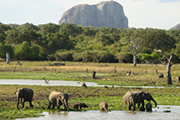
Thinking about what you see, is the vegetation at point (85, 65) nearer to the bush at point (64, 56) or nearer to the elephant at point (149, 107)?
the bush at point (64, 56)

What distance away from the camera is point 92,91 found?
1188 inches

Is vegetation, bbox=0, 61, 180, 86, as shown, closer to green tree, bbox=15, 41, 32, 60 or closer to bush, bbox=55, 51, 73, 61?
green tree, bbox=15, 41, 32, 60

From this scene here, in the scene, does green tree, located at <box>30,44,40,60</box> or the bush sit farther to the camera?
the bush

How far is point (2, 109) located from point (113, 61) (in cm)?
7708

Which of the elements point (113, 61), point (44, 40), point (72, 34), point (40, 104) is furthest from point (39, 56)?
point (40, 104)

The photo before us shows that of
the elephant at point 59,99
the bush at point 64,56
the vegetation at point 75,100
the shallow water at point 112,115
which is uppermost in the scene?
the bush at point 64,56

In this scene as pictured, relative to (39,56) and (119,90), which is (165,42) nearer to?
(39,56)

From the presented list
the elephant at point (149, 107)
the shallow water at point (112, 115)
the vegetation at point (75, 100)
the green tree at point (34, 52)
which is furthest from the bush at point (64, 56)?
the shallow water at point (112, 115)

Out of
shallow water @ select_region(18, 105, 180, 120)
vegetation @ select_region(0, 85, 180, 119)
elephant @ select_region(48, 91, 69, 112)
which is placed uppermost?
elephant @ select_region(48, 91, 69, 112)

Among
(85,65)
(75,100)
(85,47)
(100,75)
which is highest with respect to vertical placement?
(85,47)

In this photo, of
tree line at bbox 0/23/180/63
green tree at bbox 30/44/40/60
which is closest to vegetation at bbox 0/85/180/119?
tree line at bbox 0/23/180/63

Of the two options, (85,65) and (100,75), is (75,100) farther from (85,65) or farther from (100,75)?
(85,65)

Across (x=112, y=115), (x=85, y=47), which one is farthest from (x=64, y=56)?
(x=112, y=115)

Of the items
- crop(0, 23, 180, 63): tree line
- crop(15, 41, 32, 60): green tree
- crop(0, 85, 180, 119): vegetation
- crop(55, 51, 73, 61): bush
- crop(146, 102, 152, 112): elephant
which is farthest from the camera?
crop(55, 51, 73, 61): bush
